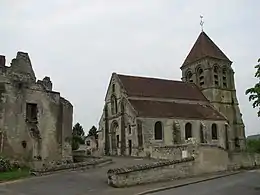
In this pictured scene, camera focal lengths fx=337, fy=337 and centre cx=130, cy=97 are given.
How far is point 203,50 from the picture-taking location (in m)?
49.6

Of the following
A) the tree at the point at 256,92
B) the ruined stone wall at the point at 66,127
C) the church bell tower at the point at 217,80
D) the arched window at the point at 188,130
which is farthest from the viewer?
the church bell tower at the point at 217,80

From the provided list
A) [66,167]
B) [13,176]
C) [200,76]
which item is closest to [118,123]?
[200,76]

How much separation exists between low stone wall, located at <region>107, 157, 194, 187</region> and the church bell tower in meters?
26.5

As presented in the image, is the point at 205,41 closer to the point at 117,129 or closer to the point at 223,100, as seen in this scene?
the point at 223,100

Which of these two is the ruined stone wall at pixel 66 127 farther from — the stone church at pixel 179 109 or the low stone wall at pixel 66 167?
the stone church at pixel 179 109

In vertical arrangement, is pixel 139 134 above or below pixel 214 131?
below

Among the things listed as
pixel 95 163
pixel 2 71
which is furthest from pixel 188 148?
pixel 2 71

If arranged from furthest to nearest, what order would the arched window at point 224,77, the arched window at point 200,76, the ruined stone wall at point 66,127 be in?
the arched window at point 224,77 → the arched window at point 200,76 → the ruined stone wall at point 66,127

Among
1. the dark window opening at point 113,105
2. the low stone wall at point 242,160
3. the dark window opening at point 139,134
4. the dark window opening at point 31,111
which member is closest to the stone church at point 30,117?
the dark window opening at point 31,111

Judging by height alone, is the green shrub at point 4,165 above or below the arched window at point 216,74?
below

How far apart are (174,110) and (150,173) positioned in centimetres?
2324

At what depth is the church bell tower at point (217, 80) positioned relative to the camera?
4662 centimetres

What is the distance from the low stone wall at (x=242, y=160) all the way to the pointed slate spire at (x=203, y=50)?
22290mm

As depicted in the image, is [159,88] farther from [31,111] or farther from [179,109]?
[31,111]
